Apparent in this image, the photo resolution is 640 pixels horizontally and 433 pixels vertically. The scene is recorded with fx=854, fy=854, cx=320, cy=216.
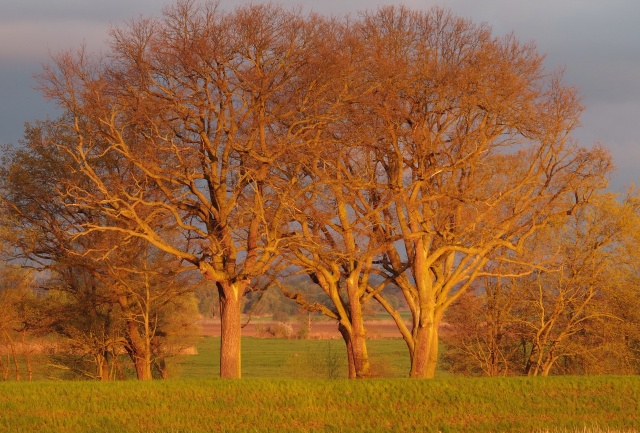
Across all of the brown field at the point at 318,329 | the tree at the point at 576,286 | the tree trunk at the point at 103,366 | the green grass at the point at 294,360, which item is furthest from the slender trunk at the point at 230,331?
the brown field at the point at 318,329

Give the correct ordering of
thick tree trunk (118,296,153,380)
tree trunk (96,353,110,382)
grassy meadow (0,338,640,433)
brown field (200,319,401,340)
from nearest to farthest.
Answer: grassy meadow (0,338,640,433), thick tree trunk (118,296,153,380), tree trunk (96,353,110,382), brown field (200,319,401,340)

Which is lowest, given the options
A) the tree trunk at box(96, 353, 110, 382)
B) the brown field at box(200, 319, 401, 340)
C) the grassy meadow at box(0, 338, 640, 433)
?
the grassy meadow at box(0, 338, 640, 433)

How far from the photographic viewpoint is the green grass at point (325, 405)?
64.5 ft

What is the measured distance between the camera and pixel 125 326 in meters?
37.8

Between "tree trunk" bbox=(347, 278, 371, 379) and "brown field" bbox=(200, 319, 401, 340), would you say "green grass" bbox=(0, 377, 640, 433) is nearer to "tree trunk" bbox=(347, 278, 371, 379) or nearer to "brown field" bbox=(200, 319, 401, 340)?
"tree trunk" bbox=(347, 278, 371, 379)

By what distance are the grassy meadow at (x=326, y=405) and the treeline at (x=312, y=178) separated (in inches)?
230

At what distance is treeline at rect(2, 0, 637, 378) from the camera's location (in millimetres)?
28547

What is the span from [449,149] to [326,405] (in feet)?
47.6

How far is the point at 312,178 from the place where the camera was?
32.8 metres

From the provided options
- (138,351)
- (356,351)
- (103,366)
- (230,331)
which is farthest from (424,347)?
(103,366)

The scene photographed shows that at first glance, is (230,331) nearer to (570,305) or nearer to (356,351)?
(356,351)

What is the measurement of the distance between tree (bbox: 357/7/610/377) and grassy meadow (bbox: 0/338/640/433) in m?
9.84

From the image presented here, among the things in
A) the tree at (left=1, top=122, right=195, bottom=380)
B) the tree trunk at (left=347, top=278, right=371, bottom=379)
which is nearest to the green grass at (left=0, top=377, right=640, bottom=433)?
the tree trunk at (left=347, top=278, right=371, bottom=379)

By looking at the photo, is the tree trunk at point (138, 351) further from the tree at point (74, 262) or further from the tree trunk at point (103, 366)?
the tree trunk at point (103, 366)
